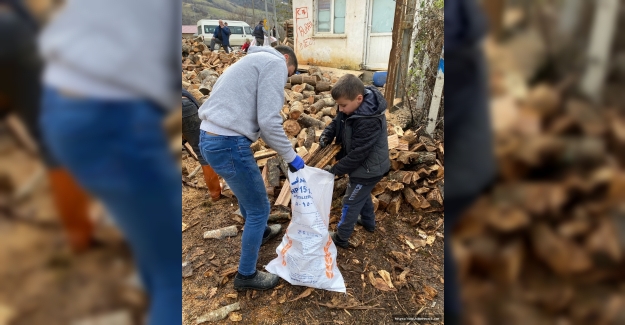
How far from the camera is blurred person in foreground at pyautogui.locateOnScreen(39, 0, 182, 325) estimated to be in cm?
48

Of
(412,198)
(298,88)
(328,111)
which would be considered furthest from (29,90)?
(298,88)

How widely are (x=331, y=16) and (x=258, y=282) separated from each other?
10.9 metres

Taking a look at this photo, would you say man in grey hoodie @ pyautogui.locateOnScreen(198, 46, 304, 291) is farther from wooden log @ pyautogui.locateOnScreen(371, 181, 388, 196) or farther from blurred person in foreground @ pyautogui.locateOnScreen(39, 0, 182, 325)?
wooden log @ pyautogui.locateOnScreen(371, 181, 388, 196)

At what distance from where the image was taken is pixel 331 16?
37.1 feet

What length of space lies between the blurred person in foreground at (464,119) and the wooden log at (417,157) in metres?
3.06

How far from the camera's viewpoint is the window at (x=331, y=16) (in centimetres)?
1112

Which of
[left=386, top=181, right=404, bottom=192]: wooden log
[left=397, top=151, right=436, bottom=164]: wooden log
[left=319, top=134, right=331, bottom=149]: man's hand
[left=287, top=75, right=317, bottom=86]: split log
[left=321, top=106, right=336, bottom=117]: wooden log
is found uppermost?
[left=287, top=75, right=317, bottom=86]: split log

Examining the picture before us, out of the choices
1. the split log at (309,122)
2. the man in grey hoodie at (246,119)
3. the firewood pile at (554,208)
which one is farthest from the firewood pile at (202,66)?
the firewood pile at (554,208)

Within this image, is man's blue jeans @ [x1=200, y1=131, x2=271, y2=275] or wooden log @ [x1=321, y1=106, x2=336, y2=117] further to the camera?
wooden log @ [x1=321, y1=106, x2=336, y2=117]

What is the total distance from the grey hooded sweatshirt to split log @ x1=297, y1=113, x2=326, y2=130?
112 inches

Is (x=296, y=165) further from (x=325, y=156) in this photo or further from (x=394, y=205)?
(x=394, y=205)

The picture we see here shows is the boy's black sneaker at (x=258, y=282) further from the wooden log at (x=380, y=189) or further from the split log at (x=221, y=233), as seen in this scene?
the wooden log at (x=380, y=189)

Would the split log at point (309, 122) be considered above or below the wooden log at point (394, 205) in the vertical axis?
above

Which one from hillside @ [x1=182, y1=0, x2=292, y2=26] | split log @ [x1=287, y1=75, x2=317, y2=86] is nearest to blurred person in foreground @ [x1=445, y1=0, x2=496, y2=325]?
split log @ [x1=287, y1=75, x2=317, y2=86]
